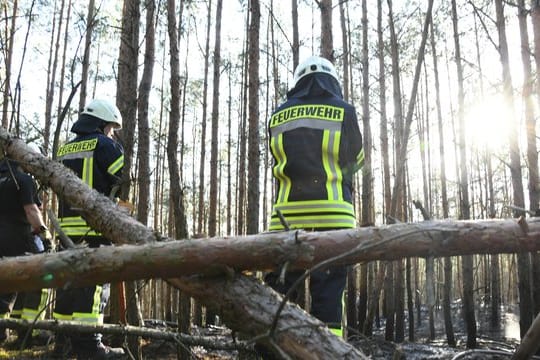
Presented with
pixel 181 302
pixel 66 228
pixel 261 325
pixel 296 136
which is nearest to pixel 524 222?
pixel 261 325

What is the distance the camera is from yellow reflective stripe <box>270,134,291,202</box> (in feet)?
10.1

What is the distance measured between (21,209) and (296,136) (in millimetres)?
2871

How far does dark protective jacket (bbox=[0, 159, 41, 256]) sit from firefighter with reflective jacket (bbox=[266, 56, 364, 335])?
2408mm

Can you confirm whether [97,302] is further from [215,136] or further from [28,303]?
[215,136]

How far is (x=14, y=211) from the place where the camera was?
431cm

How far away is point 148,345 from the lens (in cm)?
531

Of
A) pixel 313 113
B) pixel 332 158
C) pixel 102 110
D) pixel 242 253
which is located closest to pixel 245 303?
pixel 242 253

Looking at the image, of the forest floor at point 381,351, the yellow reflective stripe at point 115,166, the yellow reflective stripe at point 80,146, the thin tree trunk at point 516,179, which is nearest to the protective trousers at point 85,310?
the forest floor at point 381,351

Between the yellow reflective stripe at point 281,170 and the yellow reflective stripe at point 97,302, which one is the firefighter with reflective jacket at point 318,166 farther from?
the yellow reflective stripe at point 97,302

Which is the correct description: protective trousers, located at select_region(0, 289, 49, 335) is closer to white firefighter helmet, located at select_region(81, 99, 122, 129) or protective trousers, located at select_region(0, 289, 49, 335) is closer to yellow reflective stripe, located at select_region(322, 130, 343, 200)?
white firefighter helmet, located at select_region(81, 99, 122, 129)

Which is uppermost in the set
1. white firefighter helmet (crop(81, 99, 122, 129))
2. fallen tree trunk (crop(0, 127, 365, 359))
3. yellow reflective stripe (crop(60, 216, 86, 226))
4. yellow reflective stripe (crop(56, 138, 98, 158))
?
white firefighter helmet (crop(81, 99, 122, 129))

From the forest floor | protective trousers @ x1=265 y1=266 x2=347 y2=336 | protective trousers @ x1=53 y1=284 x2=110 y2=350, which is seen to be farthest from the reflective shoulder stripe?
protective trousers @ x1=53 y1=284 x2=110 y2=350

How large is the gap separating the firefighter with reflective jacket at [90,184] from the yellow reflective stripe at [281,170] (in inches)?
53.0

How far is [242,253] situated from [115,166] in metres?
2.38
